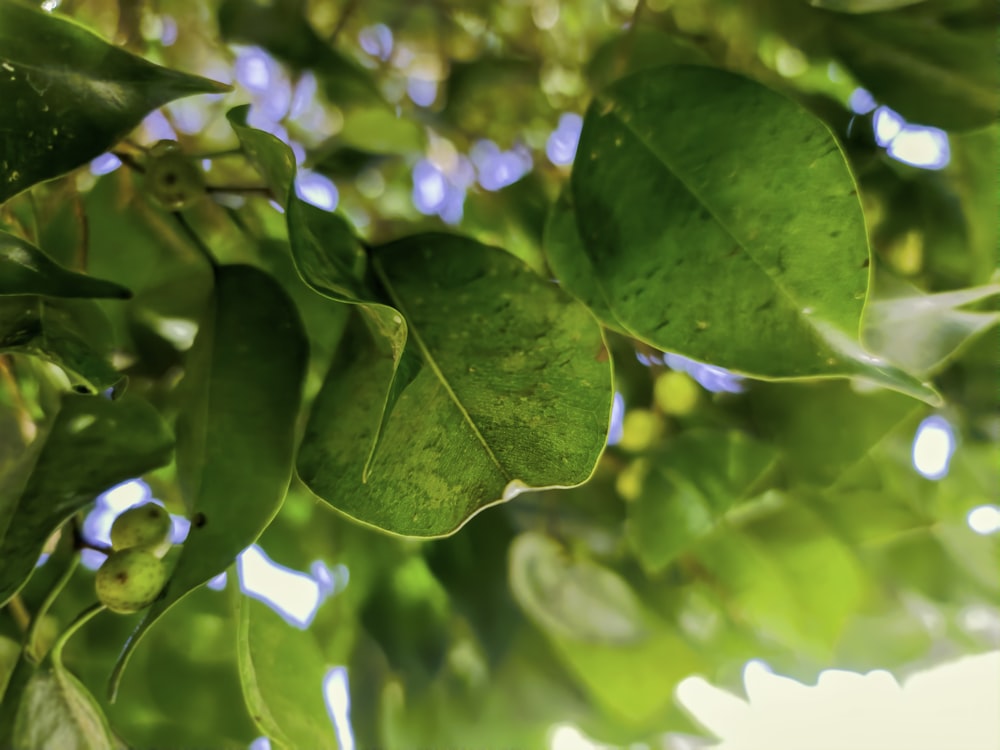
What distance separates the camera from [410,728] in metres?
0.63

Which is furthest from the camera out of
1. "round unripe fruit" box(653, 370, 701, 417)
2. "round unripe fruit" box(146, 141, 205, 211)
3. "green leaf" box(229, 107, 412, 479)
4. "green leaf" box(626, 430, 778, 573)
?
"round unripe fruit" box(653, 370, 701, 417)

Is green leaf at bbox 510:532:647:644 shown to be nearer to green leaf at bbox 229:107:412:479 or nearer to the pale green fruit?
the pale green fruit

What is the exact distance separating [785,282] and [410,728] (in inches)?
19.1

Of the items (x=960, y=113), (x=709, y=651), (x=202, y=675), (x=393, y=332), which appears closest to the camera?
(x=393, y=332)

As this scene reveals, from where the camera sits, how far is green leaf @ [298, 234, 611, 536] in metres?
0.28

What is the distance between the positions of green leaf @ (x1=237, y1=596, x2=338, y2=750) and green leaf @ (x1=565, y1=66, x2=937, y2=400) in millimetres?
215

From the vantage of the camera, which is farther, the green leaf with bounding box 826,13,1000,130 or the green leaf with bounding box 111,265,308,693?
the green leaf with bounding box 826,13,1000,130

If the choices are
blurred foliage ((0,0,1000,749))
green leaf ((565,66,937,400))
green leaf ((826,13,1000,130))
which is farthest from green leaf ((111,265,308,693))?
green leaf ((826,13,1000,130))

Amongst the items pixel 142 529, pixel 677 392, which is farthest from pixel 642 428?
pixel 142 529

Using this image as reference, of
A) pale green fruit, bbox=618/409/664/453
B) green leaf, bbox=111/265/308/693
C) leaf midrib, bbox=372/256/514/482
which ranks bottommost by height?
pale green fruit, bbox=618/409/664/453

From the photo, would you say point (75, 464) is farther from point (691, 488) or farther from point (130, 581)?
point (691, 488)

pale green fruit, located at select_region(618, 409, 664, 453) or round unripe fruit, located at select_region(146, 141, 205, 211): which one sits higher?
round unripe fruit, located at select_region(146, 141, 205, 211)

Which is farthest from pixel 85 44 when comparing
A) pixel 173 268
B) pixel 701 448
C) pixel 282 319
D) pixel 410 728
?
pixel 410 728

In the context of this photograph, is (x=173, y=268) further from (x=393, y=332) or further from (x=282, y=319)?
(x=393, y=332)
